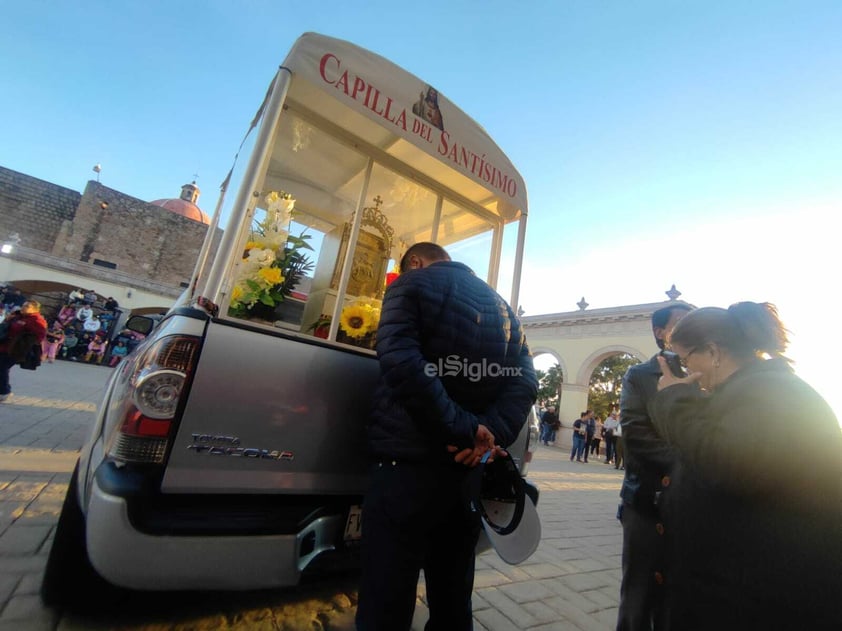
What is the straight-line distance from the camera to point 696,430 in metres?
1.21

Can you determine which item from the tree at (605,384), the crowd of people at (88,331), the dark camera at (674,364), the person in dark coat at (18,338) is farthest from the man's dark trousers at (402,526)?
the tree at (605,384)

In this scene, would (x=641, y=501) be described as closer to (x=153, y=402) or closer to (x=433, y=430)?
(x=433, y=430)

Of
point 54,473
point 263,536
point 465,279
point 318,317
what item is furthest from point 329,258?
point 54,473

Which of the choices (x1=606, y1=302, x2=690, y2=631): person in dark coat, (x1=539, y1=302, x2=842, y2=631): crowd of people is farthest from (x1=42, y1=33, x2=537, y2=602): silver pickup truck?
(x1=539, y1=302, x2=842, y2=631): crowd of people

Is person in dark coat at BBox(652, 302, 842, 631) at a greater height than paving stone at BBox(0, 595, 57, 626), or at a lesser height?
greater

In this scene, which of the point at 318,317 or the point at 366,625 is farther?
the point at 318,317

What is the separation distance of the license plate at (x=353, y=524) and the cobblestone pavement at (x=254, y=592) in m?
0.18

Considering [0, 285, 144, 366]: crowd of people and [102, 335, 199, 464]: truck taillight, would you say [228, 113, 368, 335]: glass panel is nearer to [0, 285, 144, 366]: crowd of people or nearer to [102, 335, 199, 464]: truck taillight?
[102, 335, 199, 464]: truck taillight

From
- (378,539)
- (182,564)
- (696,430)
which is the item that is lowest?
(182,564)

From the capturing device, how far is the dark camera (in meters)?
1.48

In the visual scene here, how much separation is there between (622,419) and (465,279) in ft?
4.07

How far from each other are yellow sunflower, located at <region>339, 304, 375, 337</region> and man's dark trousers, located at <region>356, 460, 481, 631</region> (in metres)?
1.11

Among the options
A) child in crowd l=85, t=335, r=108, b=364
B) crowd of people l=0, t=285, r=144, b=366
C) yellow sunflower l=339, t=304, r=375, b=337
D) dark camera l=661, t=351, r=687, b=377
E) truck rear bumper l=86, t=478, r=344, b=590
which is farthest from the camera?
child in crowd l=85, t=335, r=108, b=364

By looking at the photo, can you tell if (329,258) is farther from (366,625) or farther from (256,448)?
(366,625)
